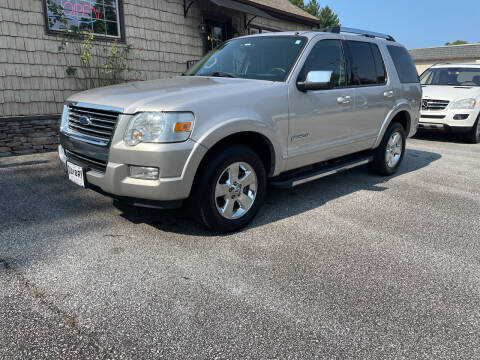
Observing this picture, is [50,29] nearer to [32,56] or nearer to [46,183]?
[32,56]

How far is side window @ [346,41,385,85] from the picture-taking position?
4828 millimetres

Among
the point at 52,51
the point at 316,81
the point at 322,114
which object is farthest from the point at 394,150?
the point at 52,51

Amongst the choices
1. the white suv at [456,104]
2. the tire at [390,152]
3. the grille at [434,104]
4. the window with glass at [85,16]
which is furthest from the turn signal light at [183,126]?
the grille at [434,104]

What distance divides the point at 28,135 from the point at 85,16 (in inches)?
115

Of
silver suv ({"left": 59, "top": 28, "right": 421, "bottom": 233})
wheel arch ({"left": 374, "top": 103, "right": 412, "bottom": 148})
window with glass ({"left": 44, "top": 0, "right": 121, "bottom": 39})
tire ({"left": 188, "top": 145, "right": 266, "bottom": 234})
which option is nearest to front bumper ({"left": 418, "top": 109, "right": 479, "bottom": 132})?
wheel arch ({"left": 374, "top": 103, "right": 412, "bottom": 148})

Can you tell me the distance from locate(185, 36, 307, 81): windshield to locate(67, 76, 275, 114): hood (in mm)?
259

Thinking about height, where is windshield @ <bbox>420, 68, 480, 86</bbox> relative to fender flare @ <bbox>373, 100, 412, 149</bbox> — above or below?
above

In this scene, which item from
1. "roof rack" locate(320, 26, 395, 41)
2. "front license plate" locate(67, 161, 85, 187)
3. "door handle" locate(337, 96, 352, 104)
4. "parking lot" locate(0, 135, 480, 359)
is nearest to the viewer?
"parking lot" locate(0, 135, 480, 359)

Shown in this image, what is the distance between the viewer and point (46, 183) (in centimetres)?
510

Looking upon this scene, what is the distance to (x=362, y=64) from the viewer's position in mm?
4980

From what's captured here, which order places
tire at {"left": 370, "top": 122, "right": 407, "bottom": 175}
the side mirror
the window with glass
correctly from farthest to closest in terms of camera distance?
the window with glass
tire at {"left": 370, "top": 122, "right": 407, "bottom": 175}
the side mirror

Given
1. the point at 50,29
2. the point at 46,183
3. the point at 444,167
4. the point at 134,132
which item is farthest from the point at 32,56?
the point at 444,167

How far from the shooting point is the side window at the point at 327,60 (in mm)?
4137

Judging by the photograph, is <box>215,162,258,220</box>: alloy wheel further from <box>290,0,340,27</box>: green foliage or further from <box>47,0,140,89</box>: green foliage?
<box>290,0,340,27</box>: green foliage
